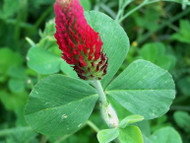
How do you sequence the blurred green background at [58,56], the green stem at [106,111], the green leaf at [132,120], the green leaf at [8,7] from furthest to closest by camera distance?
the green leaf at [8,7] → the blurred green background at [58,56] → the green stem at [106,111] → the green leaf at [132,120]

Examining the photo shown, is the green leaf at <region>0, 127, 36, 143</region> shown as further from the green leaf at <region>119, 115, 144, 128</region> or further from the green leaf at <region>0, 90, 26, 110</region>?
the green leaf at <region>119, 115, 144, 128</region>

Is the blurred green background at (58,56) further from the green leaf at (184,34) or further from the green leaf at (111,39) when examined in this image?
the green leaf at (111,39)

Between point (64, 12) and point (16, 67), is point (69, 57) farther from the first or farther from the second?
point (16, 67)

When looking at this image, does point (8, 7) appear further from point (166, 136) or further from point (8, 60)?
point (166, 136)

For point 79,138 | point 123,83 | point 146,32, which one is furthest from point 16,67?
point 123,83

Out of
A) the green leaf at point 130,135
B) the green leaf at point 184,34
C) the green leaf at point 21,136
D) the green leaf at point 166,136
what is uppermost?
the green leaf at point 130,135

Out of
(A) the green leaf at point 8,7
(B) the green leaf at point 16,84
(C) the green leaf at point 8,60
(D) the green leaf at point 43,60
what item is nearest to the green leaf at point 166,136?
(D) the green leaf at point 43,60

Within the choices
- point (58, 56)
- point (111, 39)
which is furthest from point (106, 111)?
point (58, 56)
